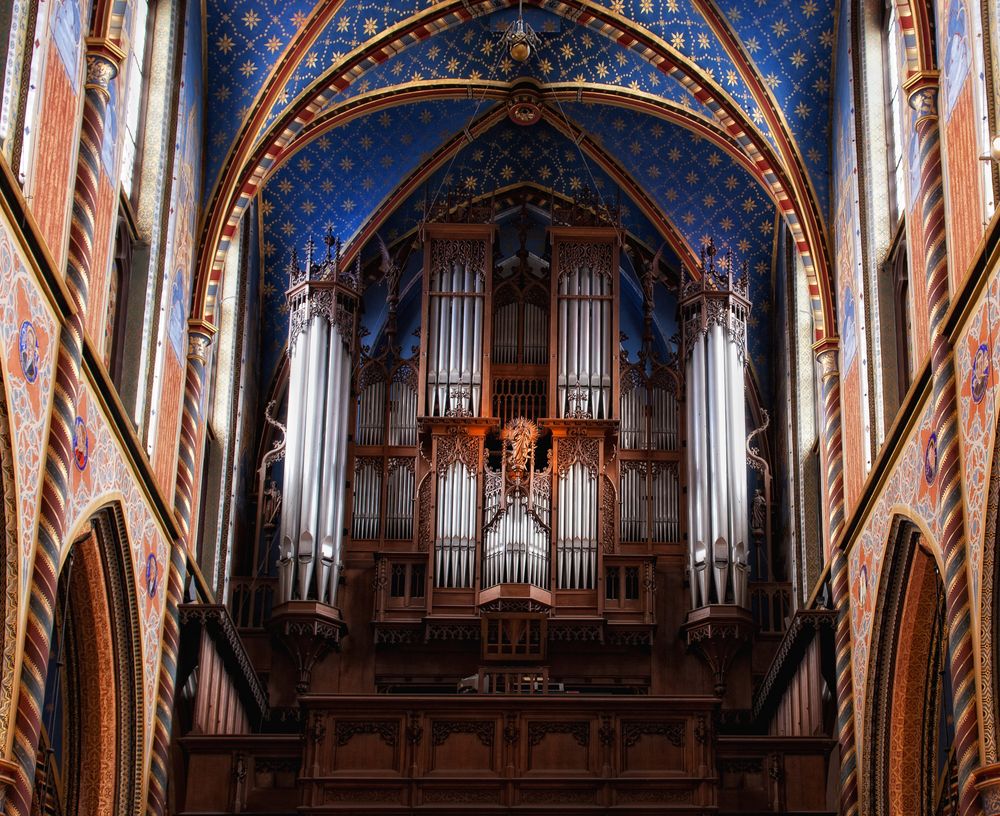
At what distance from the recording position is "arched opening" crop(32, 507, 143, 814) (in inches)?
666

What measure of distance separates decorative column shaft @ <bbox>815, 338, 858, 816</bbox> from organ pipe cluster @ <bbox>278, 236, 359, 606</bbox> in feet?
21.6

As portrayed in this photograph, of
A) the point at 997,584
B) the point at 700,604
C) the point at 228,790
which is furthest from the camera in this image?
the point at 700,604

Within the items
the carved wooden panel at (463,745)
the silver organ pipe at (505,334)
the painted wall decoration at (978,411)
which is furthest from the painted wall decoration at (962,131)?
the silver organ pipe at (505,334)

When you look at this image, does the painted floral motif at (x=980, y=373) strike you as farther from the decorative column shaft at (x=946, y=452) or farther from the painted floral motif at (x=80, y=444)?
the painted floral motif at (x=80, y=444)

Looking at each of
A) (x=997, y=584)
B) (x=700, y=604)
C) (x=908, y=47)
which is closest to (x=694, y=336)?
(x=700, y=604)

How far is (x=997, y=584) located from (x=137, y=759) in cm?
897

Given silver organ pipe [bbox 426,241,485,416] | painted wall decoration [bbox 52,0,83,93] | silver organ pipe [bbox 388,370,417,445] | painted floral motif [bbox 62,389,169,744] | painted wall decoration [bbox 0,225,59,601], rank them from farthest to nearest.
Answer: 1. silver organ pipe [bbox 388,370,417,445]
2. silver organ pipe [bbox 426,241,485,416]
3. painted floral motif [bbox 62,389,169,744]
4. painted wall decoration [bbox 52,0,83,93]
5. painted wall decoration [bbox 0,225,59,601]

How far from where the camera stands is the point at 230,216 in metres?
22.0

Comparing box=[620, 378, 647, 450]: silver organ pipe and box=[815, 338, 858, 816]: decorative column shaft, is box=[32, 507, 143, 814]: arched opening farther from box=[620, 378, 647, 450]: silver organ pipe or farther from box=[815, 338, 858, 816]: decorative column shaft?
box=[620, 378, 647, 450]: silver organ pipe

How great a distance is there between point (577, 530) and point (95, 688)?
8.02 m

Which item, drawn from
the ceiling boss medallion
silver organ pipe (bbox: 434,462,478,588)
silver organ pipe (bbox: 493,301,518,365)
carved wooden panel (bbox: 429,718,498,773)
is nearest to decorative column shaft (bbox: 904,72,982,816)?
carved wooden panel (bbox: 429,718,498,773)

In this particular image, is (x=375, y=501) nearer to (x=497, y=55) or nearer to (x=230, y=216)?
(x=230, y=216)

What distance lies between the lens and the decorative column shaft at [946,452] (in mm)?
13648

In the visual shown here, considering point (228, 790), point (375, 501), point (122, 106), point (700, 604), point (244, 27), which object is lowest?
point (228, 790)
